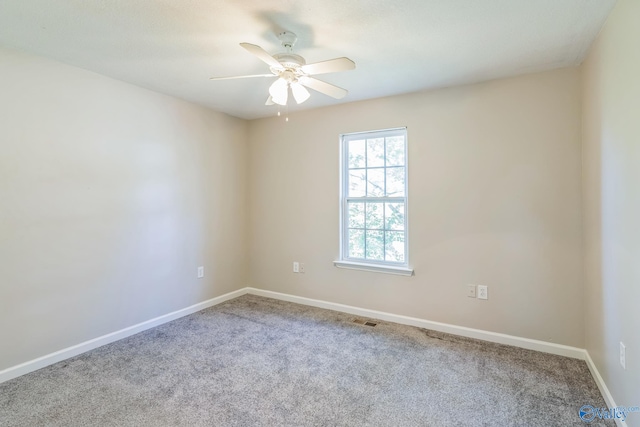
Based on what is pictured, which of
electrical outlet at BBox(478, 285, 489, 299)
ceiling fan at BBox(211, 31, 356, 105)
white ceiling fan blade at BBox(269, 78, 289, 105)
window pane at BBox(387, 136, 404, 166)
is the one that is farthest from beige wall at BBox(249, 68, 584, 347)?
white ceiling fan blade at BBox(269, 78, 289, 105)

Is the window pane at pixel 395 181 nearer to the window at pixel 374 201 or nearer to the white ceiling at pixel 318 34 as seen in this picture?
the window at pixel 374 201

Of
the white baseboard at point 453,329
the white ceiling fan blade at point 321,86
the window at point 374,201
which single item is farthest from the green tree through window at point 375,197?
the white ceiling fan blade at point 321,86

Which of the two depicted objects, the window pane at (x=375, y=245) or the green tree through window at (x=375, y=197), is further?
the window pane at (x=375, y=245)

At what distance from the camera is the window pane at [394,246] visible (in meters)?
3.20

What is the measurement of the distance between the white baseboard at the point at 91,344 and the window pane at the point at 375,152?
2449 millimetres

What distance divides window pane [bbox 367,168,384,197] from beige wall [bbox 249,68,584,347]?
1.16 feet

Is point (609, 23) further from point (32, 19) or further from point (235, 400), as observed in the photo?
point (32, 19)

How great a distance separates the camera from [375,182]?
3355mm

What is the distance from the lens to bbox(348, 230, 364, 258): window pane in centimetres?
346

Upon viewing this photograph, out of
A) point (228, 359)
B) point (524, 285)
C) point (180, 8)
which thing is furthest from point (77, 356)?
point (524, 285)

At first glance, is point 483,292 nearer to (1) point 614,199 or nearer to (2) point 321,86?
(1) point 614,199

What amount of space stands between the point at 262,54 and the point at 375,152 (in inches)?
72.7

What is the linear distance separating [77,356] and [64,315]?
13.7 inches

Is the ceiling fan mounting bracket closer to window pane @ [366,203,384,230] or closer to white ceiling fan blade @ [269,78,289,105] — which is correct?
white ceiling fan blade @ [269,78,289,105]
